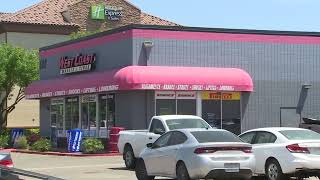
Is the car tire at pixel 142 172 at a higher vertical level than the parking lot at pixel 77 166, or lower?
higher

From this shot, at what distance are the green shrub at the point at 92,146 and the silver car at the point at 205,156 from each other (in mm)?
12685

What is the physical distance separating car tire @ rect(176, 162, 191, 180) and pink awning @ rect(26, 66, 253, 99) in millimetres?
12940

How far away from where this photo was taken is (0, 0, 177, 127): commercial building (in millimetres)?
52156

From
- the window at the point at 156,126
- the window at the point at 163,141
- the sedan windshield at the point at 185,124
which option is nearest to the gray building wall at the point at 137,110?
the window at the point at 156,126

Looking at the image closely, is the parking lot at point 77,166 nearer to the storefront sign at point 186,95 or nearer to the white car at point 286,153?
the white car at point 286,153

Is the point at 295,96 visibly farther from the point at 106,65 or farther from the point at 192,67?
the point at 106,65

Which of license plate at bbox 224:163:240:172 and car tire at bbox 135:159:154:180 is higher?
license plate at bbox 224:163:240:172

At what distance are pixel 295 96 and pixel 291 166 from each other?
57.8 feet

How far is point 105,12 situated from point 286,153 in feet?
138

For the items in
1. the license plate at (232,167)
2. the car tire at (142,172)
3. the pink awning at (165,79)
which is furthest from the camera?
the pink awning at (165,79)

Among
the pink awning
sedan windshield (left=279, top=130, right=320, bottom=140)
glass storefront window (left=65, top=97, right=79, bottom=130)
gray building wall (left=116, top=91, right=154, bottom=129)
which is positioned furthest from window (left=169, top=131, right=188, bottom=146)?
glass storefront window (left=65, top=97, right=79, bottom=130)

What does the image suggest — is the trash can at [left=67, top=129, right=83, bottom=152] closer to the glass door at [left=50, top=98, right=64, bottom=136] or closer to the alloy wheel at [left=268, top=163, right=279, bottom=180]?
the glass door at [left=50, top=98, right=64, bottom=136]

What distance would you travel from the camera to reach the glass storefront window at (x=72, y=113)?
3491 centimetres

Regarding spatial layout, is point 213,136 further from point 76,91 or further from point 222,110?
point 76,91
